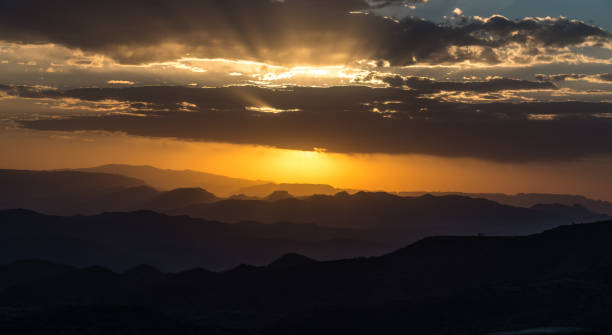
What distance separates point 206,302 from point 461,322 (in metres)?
61.5

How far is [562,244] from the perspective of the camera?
12888 cm

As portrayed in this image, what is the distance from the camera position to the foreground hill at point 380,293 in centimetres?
7956

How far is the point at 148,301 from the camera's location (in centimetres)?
13600

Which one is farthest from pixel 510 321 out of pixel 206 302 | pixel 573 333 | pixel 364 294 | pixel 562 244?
pixel 206 302

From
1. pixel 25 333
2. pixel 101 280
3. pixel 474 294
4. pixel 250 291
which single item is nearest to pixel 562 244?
pixel 474 294

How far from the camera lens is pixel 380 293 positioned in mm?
118500

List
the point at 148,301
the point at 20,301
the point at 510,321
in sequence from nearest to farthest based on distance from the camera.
A: the point at 510,321 → the point at 148,301 → the point at 20,301

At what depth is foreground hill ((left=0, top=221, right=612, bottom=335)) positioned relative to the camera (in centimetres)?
7956

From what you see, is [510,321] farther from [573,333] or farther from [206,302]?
[206,302]

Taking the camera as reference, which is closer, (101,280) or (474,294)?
(474,294)

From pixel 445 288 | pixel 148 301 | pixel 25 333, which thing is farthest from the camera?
pixel 148 301

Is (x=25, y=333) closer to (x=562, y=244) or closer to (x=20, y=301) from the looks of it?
(x=20, y=301)

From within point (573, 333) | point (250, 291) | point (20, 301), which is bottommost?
point (20, 301)

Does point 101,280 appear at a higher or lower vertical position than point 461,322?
lower
